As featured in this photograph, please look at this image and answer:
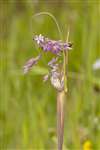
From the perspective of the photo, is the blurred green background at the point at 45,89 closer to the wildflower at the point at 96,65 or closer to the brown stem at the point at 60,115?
the wildflower at the point at 96,65

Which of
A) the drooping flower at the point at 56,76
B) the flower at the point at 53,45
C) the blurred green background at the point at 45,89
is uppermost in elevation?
the flower at the point at 53,45

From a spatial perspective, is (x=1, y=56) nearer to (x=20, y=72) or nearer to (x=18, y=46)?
(x=20, y=72)

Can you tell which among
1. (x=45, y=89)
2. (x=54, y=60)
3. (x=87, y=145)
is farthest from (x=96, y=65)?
(x=54, y=60)

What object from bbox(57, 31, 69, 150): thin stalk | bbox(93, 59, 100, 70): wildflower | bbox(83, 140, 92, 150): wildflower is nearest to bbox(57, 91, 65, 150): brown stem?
bbox(57, 31, 69, 150): thin stalk

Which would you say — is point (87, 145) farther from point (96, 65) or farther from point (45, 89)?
point (45, 89)

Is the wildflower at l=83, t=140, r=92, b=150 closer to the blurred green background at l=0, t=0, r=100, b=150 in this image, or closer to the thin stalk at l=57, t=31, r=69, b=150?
the blurred green background at l=0, t=0, r=100, b=150

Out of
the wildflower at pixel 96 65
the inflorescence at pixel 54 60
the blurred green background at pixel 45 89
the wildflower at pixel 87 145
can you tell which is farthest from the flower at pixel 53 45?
the wildflower at pixel 96 65

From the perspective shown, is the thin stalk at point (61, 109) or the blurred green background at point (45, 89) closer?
the thin stalk at point (61, 109)

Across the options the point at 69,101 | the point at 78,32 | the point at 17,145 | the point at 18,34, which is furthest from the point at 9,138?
the point at 18,34

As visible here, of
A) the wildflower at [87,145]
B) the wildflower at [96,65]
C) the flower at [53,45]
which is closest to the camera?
the flower at [53,45]
